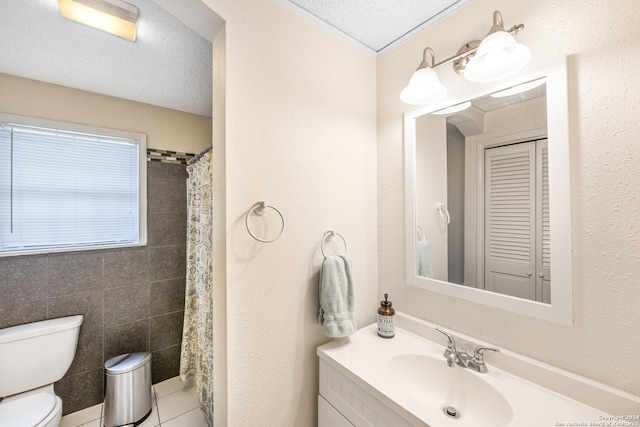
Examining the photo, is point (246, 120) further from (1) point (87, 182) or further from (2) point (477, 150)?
(1) point (87, 182)

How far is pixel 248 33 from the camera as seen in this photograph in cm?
98

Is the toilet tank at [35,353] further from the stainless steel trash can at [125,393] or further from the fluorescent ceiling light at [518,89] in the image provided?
the fluorescent ceiling light at [518,89]

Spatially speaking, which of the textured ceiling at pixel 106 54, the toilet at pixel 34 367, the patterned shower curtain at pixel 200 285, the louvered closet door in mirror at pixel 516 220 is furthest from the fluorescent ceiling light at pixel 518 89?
the toilet at pixel 34 367

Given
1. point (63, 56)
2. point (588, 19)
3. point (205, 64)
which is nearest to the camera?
point (588, 19)

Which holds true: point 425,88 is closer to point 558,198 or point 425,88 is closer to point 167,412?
point 558,198

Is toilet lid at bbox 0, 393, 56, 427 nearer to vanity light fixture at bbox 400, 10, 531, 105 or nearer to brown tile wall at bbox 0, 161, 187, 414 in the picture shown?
brown tile wall at bbox 0, 161, 187, 414

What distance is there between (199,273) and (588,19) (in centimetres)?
221

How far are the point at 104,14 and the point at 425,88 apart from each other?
1.47 m

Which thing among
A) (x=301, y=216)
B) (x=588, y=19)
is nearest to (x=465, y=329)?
(x=301, y=216)

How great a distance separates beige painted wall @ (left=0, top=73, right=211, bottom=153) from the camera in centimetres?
159

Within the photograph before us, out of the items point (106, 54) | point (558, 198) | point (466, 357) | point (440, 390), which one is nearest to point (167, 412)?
point (440, 390)

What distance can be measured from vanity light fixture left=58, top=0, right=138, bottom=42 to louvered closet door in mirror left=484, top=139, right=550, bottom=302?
5.68ft

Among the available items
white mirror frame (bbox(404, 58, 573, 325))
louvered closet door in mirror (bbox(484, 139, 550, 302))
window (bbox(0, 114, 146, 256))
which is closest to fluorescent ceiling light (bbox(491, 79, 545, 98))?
white mirror frame (bbox(404, 58, 573, 325))

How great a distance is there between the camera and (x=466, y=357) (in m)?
1.00
